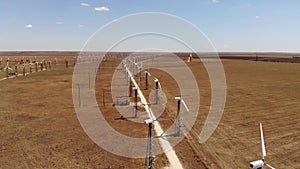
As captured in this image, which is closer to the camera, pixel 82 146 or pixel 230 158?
pixel 230 158

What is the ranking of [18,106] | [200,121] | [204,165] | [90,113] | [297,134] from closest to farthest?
[204,165] → [297,134] → [200,121] → [90,113] → [18,106]

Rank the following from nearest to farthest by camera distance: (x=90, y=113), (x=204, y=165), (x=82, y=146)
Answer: (x=204, y=165)
(x=82, y=146)
(x=90, y=113)

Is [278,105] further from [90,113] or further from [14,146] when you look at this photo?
[14,146]

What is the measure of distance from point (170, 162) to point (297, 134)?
13.4 metres

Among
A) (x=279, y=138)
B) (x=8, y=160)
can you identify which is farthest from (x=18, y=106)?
(x=279, y=138)

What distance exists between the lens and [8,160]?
20.0m

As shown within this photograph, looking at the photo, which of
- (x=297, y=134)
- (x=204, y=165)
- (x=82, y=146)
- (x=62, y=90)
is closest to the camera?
(x=204, y=165)

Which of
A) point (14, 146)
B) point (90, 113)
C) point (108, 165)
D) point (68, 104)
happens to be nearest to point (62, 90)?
point (68, 104)

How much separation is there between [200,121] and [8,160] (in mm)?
19069

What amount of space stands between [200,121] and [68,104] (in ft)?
66.6

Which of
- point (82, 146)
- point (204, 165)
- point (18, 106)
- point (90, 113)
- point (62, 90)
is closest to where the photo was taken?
point (204, 165)

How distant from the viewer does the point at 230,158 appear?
65.6 feet

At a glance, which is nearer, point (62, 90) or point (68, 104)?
point (68, 104)

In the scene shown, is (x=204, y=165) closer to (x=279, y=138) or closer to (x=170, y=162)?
(x=170, y=162)
